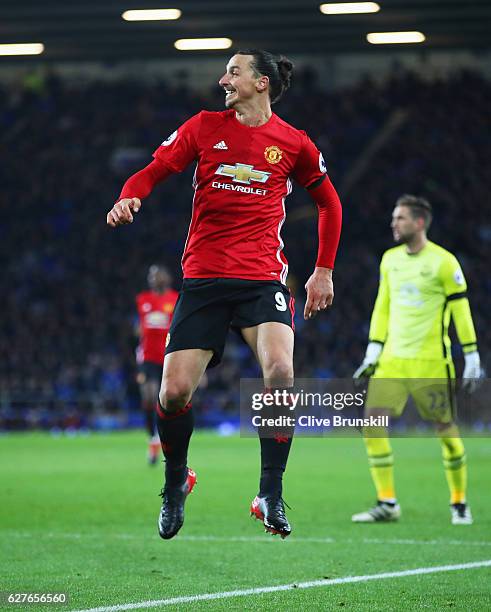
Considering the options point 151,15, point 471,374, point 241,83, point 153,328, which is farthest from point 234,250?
point 151,15

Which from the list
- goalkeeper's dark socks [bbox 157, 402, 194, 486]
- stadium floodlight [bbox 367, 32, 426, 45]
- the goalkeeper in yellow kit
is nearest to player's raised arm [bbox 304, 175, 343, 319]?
goalkeeper's dark socks [bbox 157, 402, 194, 486]

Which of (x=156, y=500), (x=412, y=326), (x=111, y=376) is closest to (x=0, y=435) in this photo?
(x=111, y=376)

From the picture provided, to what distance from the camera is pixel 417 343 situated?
31.2 ft

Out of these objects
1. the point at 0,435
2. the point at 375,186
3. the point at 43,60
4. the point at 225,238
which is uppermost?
the point at 43,60

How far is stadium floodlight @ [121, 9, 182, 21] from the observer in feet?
71.6

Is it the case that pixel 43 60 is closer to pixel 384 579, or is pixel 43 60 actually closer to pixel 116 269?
pixel 116 269

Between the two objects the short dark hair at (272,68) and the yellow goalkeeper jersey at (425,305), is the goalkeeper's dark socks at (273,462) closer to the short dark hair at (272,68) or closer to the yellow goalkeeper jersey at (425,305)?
the short dark hair at (272,68)

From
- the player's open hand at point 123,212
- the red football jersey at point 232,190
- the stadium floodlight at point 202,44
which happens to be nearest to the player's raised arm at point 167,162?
the red football jersey at point 232,190

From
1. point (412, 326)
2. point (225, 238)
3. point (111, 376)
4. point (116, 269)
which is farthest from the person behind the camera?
point (116, 269)

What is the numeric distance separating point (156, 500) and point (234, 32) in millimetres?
15285

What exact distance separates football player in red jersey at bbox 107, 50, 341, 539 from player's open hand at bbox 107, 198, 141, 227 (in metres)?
0.30

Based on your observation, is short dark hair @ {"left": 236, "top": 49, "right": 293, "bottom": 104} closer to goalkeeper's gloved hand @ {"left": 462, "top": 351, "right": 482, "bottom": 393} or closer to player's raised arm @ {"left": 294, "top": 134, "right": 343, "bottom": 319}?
player's raised arm @ {"left": 294, "top": 134, "right": 343, "bottom": 319}

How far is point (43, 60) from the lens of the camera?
86.5 ft

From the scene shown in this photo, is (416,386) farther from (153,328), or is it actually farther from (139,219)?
(139,219)
